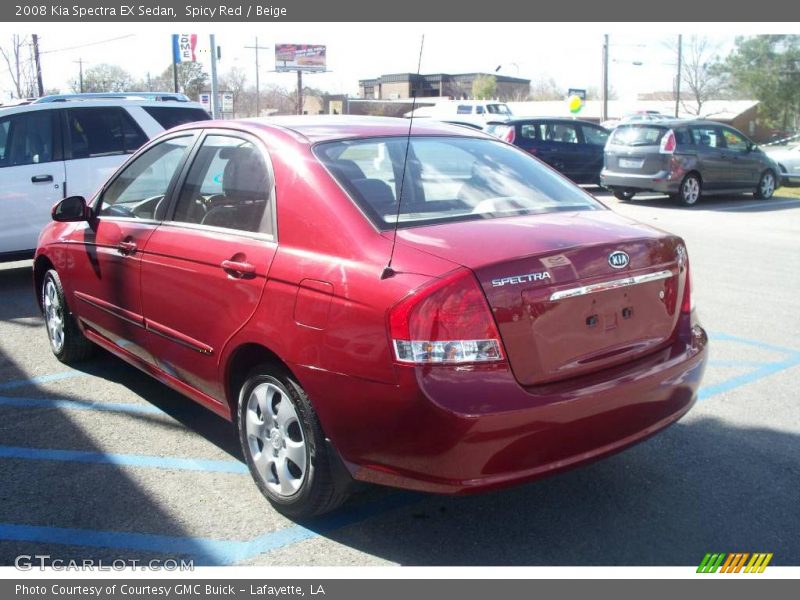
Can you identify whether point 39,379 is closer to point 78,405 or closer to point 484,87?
point 78,405

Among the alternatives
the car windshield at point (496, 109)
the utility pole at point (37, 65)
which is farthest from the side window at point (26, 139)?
the car windshield at point (496, 109)

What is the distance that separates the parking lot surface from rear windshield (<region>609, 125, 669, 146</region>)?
11.3 m

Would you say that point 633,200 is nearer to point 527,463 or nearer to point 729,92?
point 527,463

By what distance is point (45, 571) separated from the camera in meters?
3.13

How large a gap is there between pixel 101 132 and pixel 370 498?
685 centimetres

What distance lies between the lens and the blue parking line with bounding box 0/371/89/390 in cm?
536

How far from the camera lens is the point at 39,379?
5.47 m

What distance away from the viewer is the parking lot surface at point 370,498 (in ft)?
10.7

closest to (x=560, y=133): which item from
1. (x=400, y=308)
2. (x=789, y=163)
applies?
(x=789, y=163)

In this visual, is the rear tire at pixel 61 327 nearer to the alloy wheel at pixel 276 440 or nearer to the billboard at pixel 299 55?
the alloy wheel at pixel 276 440

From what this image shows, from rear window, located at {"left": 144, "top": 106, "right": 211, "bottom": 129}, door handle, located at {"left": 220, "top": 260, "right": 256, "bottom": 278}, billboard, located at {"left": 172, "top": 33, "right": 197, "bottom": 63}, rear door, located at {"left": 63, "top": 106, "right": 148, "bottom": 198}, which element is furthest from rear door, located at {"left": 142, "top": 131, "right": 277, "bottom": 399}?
billboard, located at {"left": 172, "top": 33, "right": 197, "bottom": 63}

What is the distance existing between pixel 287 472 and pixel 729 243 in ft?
30.8
